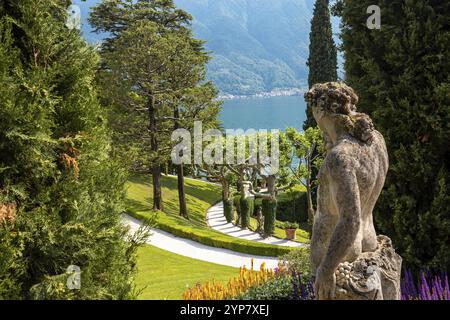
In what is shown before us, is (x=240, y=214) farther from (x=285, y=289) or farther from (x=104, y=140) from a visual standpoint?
(x=104, y=140)

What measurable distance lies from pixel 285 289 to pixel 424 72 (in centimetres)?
510

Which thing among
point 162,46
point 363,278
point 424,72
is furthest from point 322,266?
point 162,46

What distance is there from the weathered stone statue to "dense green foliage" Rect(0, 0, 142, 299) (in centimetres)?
302

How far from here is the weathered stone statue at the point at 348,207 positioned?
4.34m

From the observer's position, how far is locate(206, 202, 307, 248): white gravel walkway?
87.1 feet

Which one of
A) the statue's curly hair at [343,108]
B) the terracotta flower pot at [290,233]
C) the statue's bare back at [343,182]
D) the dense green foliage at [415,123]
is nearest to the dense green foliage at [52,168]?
the statue's bare back at [343,182]

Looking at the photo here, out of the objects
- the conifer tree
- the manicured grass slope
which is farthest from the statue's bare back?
the conifer tree

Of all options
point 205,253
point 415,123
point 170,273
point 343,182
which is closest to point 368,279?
point 343,182

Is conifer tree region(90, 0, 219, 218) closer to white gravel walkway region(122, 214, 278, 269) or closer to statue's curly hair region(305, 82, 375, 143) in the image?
white gravel walkway region(122, 214, 278, 269)

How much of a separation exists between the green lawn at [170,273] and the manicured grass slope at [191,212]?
305 centimetres

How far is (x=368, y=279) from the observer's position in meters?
4.53

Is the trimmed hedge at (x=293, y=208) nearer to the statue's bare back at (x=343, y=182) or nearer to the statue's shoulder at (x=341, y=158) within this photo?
the statue's bare back at (x=343, y=182)

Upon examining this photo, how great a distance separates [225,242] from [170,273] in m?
7.01
